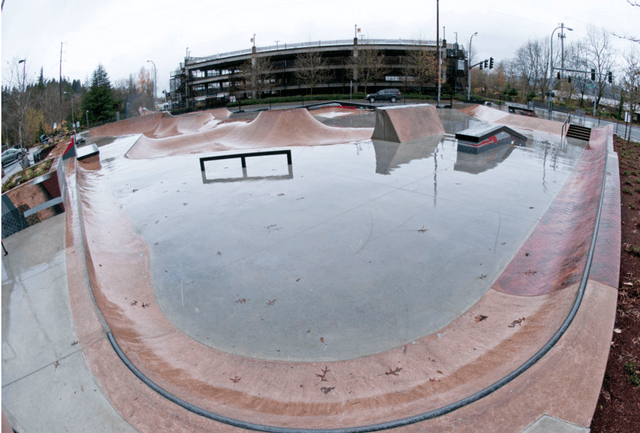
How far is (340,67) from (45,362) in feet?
188

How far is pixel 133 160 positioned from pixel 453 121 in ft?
59.2

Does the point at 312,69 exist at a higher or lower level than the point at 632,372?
higher

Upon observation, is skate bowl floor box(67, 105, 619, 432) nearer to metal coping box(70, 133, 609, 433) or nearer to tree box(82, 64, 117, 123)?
metal coping box(70, 133, 609, 433)

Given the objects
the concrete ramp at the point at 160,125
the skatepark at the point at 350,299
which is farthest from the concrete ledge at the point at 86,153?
the concrete ramp at the point at 160,125

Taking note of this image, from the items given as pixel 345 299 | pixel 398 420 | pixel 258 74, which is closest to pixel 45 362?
pixel 345 299

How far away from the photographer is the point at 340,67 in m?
57.0

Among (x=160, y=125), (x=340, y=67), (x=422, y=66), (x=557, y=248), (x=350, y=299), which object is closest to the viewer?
(x=350, y=299)

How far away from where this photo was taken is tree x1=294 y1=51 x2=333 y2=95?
56.3 metres

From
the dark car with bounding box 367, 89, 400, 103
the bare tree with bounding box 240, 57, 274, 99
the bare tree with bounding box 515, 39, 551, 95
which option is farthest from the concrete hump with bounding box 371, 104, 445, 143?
the bare tree with bounding box 515, 39, 551, 95

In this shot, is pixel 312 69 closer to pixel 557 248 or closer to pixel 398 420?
pixel 557 248

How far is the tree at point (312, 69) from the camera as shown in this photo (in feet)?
185

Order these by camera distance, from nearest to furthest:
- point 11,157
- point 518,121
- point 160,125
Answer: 1. point 518,121
2. point 160,125
3. point 11,157

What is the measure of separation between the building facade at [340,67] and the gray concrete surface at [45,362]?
168 feet

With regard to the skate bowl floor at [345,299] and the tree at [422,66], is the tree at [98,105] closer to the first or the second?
the tree at [422,66]
